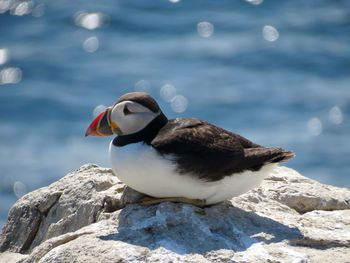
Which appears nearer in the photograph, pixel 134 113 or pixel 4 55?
pixel 134 113

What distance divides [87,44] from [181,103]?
353cm

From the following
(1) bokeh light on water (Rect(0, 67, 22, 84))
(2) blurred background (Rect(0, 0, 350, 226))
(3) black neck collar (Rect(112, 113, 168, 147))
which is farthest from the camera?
(1) bokeh light on water (Rect(0, 67, 22, 84))

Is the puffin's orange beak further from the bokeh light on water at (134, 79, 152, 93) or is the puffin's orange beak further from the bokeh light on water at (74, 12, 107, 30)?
the bokeh light on water at (74, 12, 107, 30)

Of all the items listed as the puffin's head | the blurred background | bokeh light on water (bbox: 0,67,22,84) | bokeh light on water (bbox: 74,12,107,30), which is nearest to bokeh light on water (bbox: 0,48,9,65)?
the blurred background

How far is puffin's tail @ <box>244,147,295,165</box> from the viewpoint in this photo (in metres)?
6.68

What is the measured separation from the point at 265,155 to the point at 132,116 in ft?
3.10

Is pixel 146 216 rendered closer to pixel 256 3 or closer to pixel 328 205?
pixel 328 205

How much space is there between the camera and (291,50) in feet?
57.5

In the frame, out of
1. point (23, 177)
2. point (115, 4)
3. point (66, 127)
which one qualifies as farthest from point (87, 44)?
point (23, 177)

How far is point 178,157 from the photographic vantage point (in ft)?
21.2

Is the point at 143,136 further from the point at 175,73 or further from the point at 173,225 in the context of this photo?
the point at 175,73

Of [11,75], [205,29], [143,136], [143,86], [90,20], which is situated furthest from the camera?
[90,20]

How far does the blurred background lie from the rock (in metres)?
6.31

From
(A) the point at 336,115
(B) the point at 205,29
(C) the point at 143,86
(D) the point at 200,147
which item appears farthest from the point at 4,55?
(D) the point at 200,147
